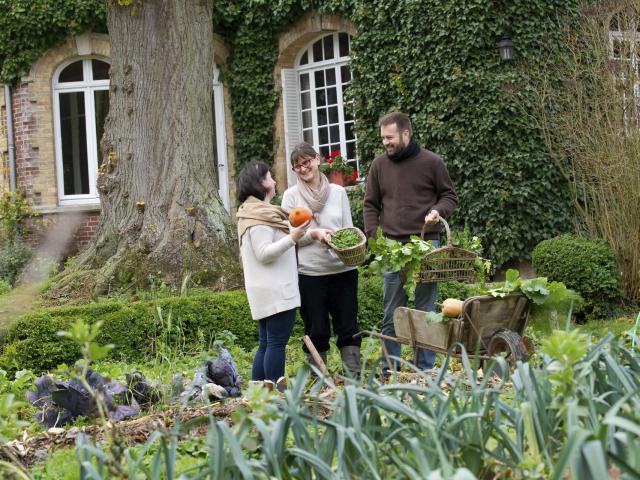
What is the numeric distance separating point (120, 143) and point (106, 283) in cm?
184

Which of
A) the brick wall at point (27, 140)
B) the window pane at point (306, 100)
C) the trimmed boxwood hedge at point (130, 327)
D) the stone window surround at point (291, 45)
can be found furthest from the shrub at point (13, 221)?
the trimmed boxwood hedge at point (130, 327)

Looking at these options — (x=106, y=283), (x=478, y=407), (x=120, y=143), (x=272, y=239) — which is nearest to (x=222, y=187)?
(x=120, y=143)

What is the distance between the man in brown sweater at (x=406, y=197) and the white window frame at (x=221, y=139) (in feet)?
32.2

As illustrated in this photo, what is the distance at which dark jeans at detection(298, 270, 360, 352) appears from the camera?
649cm

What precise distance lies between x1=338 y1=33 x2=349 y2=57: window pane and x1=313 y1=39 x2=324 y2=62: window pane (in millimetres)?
378

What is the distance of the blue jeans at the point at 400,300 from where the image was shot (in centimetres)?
677

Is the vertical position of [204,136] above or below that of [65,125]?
below

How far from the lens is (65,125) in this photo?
17.0 metres

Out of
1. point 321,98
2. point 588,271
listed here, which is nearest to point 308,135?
point 321,98

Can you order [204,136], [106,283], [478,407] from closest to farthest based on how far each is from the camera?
1. [478,407]
2. [106,283]
3. [204,136]

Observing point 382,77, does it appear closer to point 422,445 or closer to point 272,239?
point 272,239

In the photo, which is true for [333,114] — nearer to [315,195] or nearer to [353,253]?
[315,195]

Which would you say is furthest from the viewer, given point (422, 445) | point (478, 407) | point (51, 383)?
point (51, 383)

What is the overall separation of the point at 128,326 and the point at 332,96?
27.4ft
